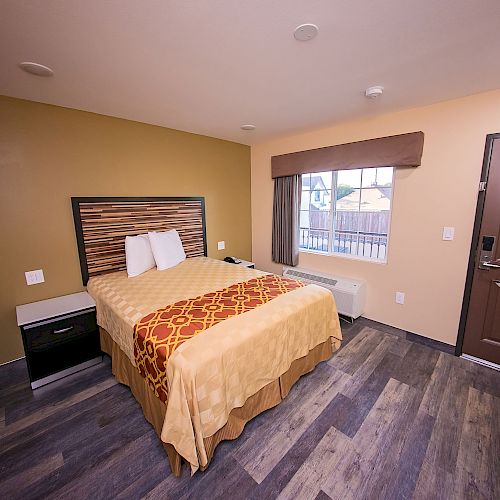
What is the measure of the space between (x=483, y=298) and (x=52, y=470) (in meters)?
3.37

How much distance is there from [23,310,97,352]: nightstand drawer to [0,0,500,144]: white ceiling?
1767mm

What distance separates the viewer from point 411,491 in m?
1.30

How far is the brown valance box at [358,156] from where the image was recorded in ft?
8.02

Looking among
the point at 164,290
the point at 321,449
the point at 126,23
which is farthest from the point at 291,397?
the point at 126,23

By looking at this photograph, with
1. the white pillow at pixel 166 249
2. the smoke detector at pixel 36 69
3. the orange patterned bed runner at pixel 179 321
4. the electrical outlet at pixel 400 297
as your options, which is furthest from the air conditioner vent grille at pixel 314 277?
the smoke detector at pixel 36 69

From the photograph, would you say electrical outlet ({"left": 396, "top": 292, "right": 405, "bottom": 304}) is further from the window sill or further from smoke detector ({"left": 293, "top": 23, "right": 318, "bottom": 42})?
smoke detector ({"left": 293, "top": 23, "right": 318, "bottom": 42})

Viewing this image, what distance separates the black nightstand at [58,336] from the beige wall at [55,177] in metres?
0.30

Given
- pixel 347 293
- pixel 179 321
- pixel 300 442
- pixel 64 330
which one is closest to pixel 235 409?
pixel 300 442

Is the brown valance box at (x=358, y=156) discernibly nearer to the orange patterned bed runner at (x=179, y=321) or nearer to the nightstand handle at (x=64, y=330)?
the orange patterned bed runner at (x=179, y=321)

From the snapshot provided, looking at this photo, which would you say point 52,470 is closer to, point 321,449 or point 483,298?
point 321,449

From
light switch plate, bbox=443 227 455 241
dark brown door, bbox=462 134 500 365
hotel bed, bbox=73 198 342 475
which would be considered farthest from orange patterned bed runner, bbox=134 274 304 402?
dark brown door, bbox=462 134 500 365

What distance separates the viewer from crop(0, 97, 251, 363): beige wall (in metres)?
2.12

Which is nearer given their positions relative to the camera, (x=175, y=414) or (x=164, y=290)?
(x=175, y=414)

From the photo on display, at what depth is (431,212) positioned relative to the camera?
246 cm
